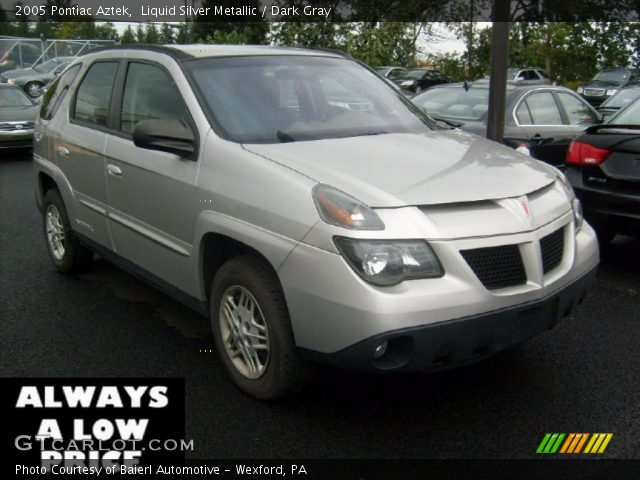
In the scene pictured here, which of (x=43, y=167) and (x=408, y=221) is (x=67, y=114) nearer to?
(x=43, y=167)

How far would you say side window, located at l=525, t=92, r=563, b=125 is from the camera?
802cm

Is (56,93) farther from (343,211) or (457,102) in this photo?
(457,102)

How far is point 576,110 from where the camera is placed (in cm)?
862

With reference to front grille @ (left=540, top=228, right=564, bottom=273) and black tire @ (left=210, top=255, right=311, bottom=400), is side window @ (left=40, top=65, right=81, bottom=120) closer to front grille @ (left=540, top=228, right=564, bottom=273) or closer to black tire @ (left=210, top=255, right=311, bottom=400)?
black tire @ (left=210, top=255, right=311, bottom=400)

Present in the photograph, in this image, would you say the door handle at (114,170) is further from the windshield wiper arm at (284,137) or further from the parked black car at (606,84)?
the parked black car at (606,84)

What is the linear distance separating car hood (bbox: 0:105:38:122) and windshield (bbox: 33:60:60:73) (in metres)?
15.6

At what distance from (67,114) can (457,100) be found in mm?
4719

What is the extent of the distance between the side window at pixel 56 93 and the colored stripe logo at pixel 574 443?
4211 millimetres

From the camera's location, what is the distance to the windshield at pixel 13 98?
14185mm

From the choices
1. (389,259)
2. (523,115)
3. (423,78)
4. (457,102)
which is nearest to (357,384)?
(389,259)

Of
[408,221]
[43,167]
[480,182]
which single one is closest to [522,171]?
[480,182]

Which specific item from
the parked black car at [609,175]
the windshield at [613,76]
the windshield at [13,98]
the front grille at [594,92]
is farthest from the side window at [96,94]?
the windshield at [613,76]

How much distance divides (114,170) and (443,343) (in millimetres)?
2491

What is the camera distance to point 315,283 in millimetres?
2971
